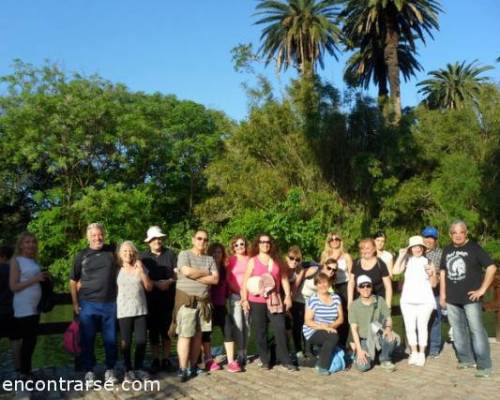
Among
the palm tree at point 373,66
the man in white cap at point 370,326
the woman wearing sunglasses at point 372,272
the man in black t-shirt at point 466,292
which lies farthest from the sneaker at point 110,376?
the palm tree at point 373,66

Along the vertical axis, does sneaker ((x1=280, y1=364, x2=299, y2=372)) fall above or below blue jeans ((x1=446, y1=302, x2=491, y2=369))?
below

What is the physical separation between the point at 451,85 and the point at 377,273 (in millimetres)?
39743

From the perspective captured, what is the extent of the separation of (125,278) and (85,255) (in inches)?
20.1

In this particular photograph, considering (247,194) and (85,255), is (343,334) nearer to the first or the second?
(85,255)

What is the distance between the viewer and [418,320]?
24.6 ft

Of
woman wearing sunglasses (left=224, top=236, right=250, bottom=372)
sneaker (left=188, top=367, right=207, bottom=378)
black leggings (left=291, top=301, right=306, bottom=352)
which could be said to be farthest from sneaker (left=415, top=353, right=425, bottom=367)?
sneaker (left=188, top=367, right=207, bottom=378)

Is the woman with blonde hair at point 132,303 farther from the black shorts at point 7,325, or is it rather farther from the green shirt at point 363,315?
the green shirt at point 363,315

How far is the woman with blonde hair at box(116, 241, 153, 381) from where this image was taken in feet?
20.8

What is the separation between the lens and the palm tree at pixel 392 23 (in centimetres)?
2969

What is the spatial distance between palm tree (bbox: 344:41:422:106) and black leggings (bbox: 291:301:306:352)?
2735 cm

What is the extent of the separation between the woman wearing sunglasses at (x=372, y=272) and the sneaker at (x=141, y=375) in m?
2.79

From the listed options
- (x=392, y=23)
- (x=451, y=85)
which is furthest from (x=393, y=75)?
(x=451, y=85)

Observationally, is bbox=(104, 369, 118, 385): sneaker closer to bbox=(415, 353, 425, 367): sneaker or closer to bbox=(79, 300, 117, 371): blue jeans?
bbox=(79, 300, 117, 371): blue jeans

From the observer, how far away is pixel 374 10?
1184 inches
